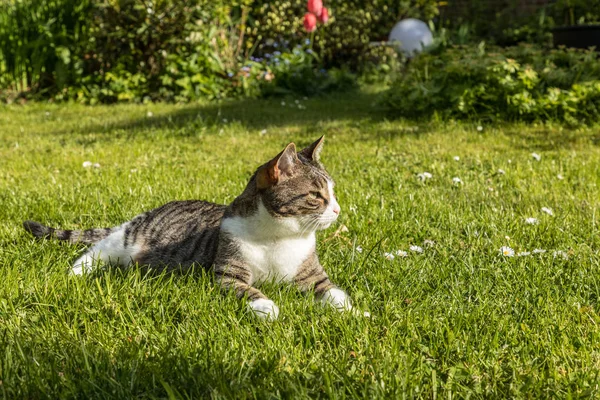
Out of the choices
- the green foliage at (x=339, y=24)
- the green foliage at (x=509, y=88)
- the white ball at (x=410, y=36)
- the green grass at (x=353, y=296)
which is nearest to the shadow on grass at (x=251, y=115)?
the green foliage at (x=509, y=88)

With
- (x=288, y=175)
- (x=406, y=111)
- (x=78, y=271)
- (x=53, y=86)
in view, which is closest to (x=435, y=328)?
(x=288, y=175)

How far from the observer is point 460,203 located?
13.8 feet

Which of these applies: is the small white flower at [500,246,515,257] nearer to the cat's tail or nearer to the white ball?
the cat's tail

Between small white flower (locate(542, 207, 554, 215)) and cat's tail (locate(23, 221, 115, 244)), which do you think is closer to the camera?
cat's tail (locate(23, 221, 115, 244))

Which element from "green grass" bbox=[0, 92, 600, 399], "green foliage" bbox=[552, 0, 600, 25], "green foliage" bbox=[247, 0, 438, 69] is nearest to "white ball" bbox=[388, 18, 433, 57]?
"green foliage" bbox=[247, 0, 438, 69]

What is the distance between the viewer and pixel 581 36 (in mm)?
9188

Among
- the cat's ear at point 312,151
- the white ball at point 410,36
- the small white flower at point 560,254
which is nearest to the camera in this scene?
the cat's ear at point 312,151

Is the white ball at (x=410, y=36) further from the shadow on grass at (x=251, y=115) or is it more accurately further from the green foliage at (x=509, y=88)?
the green foliage at (x=509, y=88)

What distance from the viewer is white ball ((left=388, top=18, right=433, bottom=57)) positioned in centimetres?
1265

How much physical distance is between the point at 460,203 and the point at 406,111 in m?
3.84

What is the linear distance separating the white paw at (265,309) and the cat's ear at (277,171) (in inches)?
20.4

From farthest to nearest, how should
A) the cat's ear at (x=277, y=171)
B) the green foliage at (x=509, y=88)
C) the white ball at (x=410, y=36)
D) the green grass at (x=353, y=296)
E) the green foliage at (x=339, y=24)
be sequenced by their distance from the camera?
the white ball at (x=410, y=36)
the green foliage at (x=339, y=24)
the green foliage at (x=509, y=88)
the cat's ear at (x=277, y=171)
the green grass at (x=353, y=296)

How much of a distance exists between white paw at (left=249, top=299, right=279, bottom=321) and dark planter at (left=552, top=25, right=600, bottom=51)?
327 inches

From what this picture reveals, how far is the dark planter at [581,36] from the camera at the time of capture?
29.8ft
